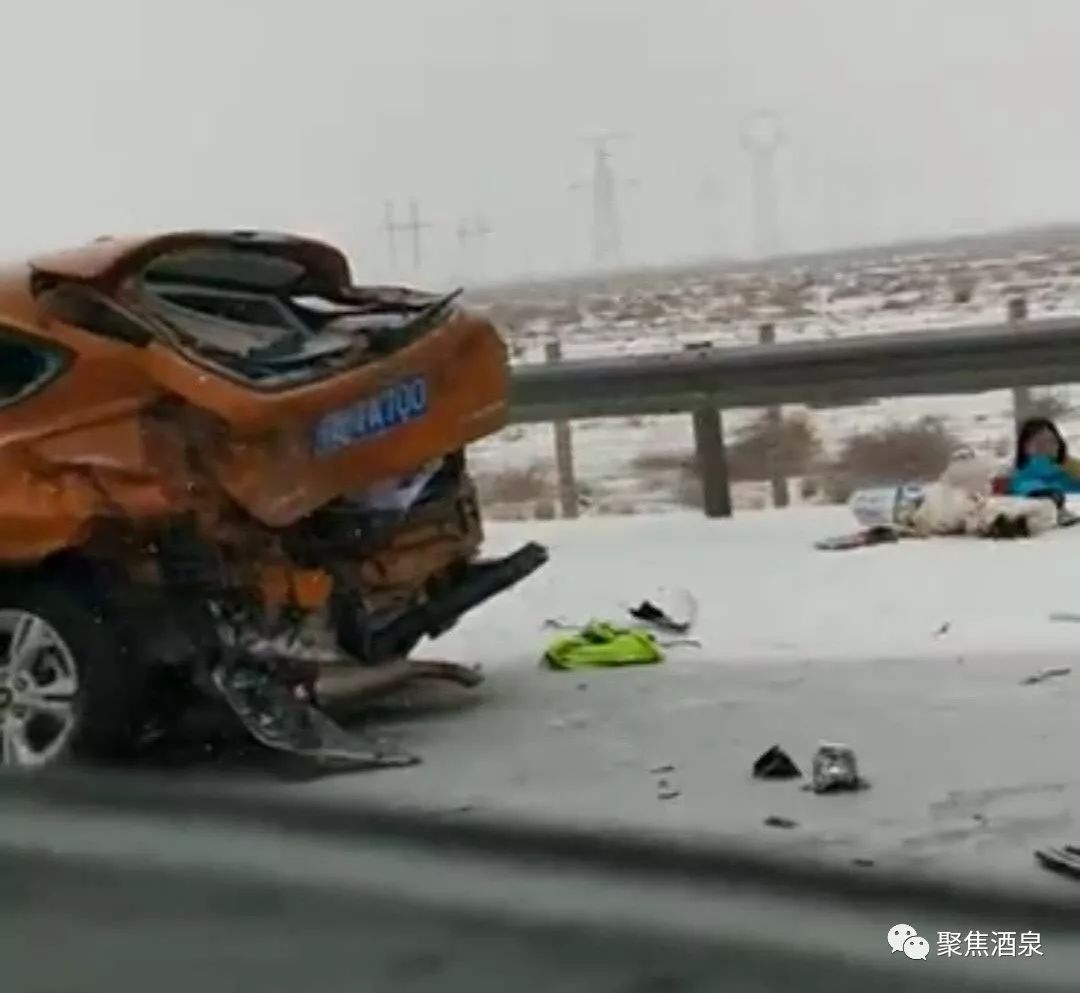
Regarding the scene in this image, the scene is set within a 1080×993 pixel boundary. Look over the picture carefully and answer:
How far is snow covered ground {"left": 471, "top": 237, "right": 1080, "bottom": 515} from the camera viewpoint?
11625mm

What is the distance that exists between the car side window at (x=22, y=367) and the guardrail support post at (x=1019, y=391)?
5.46m

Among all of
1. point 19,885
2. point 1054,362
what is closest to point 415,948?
point 19,885

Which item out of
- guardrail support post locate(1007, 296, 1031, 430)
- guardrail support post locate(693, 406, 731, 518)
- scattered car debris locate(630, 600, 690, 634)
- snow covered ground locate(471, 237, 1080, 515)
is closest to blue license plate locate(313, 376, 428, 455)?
scattered car debris locate(630, 600, 690, 634)

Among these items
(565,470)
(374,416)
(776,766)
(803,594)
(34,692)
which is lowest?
(565,470)

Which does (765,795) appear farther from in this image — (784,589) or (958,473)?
(958,473)

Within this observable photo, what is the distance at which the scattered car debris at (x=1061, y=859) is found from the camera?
4941mm

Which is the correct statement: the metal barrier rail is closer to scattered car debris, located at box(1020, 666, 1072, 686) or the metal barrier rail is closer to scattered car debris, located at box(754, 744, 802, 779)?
scattered car debris, located at box(1020, 666, 1072, 686)

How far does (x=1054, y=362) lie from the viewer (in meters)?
11.2

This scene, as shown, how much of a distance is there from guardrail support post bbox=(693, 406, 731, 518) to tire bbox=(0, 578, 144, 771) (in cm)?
516

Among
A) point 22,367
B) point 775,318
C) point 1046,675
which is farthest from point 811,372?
point 22,367

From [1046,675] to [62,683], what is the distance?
2.83 metres

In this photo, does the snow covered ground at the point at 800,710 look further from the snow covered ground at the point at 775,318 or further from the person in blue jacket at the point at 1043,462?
the snow covered ground at the point at 775,318

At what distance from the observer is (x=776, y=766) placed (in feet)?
20.3

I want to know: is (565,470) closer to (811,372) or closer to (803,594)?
(811,372)
